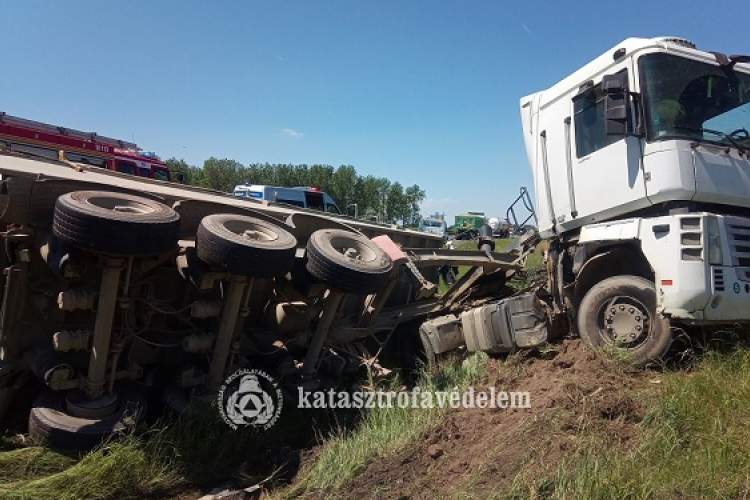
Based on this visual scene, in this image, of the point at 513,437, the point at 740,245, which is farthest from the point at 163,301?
the point at 740,245

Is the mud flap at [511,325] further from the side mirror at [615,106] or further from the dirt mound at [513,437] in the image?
the side mirror at [615,106]

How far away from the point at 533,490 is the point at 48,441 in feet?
10.2

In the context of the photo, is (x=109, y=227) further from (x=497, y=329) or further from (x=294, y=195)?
(x=294, y=195)

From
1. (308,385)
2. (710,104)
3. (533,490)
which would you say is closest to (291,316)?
(308,385)

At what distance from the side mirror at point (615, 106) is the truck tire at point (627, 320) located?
128cm

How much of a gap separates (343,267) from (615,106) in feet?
8.83

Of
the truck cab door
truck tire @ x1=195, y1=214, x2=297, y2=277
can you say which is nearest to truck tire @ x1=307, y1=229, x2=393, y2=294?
truck tire @ x1=195, y1=214, x2=297, y2=277

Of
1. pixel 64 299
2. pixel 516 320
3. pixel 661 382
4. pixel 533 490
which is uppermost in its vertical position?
pixel 64 299

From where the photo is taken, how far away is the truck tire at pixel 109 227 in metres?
3.32

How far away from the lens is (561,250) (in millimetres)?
5582

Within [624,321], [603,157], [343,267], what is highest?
[603,157]

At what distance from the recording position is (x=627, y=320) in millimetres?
4488

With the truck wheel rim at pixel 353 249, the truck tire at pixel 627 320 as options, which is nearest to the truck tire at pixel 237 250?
the truck wheel rim at pixel 353 249

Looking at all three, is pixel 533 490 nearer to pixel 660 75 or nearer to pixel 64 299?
pixel 64 299
